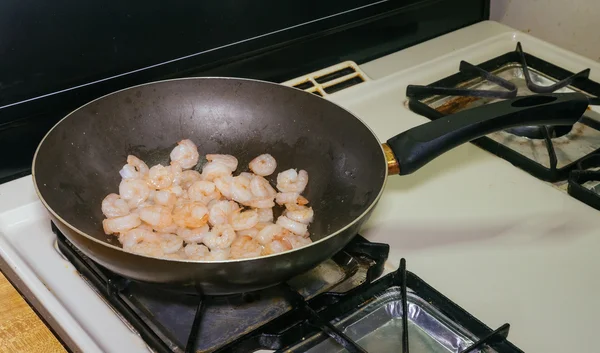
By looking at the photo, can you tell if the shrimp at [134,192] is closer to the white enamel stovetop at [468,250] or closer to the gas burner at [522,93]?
the white enamel stovetop at [468,250]

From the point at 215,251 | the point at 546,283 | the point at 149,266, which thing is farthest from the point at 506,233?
the point at 149,266

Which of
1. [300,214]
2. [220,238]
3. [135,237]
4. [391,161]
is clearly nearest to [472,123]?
[391,161]

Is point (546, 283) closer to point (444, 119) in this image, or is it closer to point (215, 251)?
point (444, 119)

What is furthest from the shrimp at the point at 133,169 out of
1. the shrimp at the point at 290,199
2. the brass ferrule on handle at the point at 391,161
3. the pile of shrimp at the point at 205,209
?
the brass ferrule on handle at the point at 391,161

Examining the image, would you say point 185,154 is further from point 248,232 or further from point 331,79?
point 331,79

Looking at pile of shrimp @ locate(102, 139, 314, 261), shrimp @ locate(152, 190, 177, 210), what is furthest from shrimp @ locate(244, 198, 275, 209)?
shrimp @ locate(152, 190, 177, 210)

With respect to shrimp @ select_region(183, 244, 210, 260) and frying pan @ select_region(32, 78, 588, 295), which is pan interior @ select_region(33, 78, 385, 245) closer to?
frying pan @ select_region(32, 78, 588, 295)
